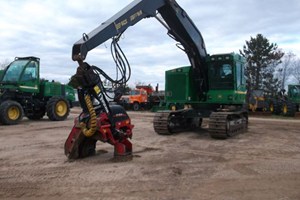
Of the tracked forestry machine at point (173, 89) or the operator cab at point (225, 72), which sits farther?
the operator cab at point (225, 72)

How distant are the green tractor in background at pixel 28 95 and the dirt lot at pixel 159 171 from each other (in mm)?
5422

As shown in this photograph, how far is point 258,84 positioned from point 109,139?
49.0 meters

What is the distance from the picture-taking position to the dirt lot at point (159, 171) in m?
5.71

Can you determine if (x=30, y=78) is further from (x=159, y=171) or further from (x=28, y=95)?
(x=159, y=171)

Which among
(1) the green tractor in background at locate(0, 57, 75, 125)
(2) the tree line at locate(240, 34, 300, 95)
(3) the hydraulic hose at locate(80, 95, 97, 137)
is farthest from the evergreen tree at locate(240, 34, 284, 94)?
(3) the hydraulic hose at locate(80, 95, 97, 137)

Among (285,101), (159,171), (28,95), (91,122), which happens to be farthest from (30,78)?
(285,101)

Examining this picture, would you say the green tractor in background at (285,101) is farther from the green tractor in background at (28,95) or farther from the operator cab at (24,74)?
the operator cab at (24,74)

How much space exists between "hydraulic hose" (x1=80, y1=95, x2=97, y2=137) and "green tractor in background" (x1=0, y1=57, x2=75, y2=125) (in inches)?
352

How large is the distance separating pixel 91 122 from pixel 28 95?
11279 millimetres

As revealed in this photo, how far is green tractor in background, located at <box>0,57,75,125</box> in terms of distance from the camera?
16125mm

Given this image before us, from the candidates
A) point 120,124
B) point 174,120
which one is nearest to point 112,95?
point 120,124

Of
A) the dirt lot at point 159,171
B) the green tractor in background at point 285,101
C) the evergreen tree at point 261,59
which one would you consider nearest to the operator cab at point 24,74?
the dirt lot at point 159,171

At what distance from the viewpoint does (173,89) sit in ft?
44.4

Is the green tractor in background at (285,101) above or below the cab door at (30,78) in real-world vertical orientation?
below
